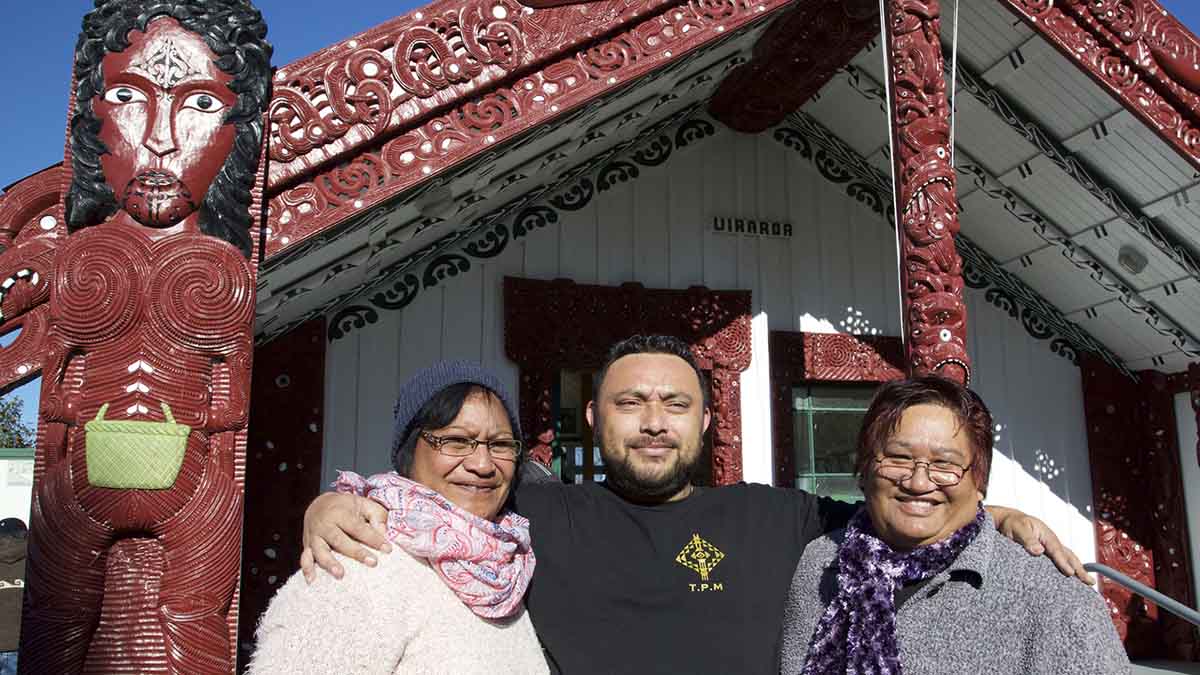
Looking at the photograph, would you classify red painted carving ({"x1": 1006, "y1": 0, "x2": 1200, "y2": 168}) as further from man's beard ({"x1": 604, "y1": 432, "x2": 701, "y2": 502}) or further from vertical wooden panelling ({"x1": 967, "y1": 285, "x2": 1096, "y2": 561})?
man's beard ({"x1": 604, "y1": 432, "x2": 701, "y2": 502})

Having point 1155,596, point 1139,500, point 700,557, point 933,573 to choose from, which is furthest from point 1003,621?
point 1139,500

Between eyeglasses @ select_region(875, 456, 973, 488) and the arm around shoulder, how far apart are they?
0.88 m

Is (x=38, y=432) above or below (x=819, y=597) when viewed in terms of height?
above

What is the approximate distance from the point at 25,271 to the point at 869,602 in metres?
2.52

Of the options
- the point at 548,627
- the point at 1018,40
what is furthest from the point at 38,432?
the point at 1018,40

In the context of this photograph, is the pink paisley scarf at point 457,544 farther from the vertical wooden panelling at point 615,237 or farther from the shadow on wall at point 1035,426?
the shadow on wall at point 1035,426

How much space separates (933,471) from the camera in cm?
165

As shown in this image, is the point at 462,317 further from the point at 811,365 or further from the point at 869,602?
the point at 869,602

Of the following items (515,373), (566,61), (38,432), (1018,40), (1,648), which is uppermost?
(1018,40)

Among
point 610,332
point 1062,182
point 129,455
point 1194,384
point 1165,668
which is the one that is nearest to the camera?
point 129,455

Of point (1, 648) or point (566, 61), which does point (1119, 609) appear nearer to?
point (566, 61)

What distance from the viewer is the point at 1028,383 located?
578cm

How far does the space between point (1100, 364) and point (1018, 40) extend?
2.54m

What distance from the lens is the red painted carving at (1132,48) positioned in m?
3.81
